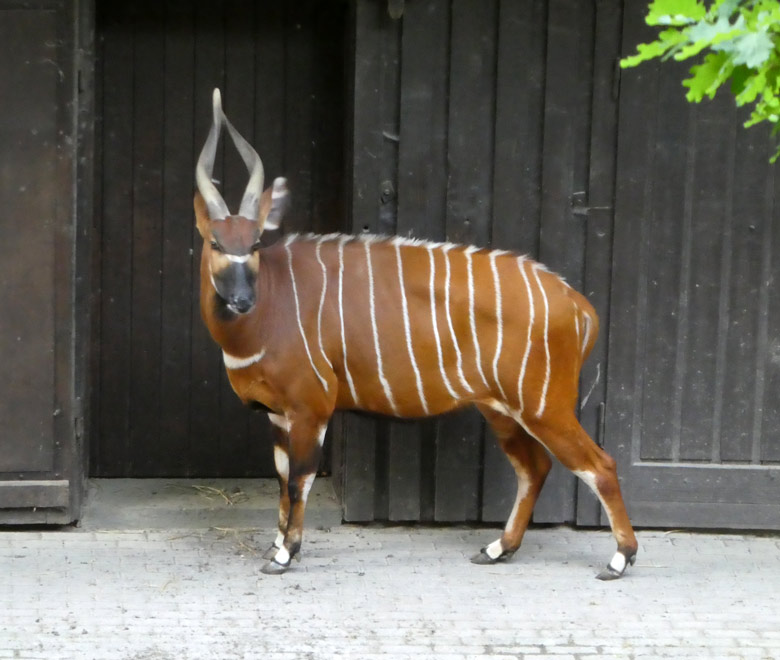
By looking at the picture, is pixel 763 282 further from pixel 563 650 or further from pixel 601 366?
pixel 563 650

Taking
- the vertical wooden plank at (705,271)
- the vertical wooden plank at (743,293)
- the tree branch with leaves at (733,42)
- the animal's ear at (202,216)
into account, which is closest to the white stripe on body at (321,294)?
the animal's ear at (202,216)

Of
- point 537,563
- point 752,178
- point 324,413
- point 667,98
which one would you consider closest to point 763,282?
point 752,178

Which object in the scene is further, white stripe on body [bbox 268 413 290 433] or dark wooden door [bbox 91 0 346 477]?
dark wooden door [bbox 91 0 346 477]

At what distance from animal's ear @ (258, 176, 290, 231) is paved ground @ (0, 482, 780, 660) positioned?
1.50 m

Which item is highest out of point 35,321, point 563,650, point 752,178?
point 752,178

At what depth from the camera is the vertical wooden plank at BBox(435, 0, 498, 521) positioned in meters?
6.19

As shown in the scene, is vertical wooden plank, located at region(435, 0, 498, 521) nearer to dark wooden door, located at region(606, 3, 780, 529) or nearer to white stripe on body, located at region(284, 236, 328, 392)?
dark wooden door, located at region(606, 3, 780, 529)

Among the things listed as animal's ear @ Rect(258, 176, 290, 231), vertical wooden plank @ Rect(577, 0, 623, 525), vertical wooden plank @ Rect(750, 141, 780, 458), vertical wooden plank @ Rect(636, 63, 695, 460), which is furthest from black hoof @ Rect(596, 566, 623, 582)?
animal's ear @ Rect(258, 176, 290, 231)

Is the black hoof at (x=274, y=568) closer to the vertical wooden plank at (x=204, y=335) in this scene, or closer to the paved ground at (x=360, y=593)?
the paved ground at (x=360, y=593)

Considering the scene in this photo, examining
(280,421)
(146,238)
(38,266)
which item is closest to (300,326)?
(280,421)

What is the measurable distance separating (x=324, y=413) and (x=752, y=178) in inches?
91.2

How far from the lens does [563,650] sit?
4973 mm

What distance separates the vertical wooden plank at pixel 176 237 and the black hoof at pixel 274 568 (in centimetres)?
150

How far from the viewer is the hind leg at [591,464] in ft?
18.7
